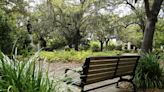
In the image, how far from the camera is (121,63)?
19.4ft

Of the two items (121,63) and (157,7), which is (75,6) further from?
(121,63)

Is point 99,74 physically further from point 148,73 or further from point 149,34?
point 149,34

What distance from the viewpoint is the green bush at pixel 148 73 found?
6.82m

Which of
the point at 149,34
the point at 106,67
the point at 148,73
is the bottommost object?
the point at 148,73

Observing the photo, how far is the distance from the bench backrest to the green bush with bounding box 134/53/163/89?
0.40 m

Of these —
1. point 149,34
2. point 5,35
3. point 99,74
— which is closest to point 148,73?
point 99,74

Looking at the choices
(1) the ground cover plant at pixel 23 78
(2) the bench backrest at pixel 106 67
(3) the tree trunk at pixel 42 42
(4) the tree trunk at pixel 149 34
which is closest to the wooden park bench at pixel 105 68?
(2) the bench backrest at pixel 106 67

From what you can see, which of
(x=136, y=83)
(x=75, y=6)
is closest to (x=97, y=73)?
(x=136, y=83)

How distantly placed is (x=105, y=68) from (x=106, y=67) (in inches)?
1.5

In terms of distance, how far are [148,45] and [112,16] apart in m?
18.4

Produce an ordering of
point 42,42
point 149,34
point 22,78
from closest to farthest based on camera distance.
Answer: point 22,78, point 149,34, point 42,42

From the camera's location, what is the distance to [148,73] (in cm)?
691

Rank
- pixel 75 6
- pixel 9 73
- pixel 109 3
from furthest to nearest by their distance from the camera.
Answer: pixel 75 6
pixel 109 3
pixel 9 73

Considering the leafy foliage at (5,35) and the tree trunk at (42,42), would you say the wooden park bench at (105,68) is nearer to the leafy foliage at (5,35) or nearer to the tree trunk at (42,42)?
the leafy foliage at (5,35)
